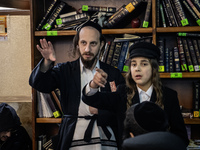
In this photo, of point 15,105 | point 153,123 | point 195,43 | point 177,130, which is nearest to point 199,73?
point 195,43

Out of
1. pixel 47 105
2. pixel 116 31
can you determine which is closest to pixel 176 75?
pixel 116 31

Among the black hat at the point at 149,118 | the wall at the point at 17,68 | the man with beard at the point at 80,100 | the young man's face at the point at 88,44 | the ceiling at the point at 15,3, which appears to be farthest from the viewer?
the wall at the point at 17,68

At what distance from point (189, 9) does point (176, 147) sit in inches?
75.0

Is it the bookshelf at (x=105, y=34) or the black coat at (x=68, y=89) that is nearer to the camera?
the black coat at (x=68, y=89)

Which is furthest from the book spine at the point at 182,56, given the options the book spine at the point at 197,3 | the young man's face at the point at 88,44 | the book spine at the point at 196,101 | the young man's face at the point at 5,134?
the young man's face at the point at 5,134

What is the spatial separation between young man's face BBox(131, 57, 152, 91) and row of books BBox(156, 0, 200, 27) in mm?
978

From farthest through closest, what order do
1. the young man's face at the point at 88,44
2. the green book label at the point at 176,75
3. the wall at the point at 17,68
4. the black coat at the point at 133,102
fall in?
the wall at the point at 17,68
the green book label at the point at 176,75
the young man's face at the point at 88,44
the black coat at the point at 133,102

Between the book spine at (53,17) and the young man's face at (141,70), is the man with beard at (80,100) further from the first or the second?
the book spine at (53,17)

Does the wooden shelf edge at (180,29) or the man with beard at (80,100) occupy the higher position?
the wooden shelf edge at (180,29)

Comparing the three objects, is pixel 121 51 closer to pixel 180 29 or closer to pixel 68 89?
pixel 180 29

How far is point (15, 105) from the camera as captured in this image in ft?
8.87

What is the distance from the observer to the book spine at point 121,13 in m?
2.21

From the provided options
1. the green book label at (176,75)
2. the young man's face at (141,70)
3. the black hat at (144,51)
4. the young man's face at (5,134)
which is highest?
the black hat at (144,51)

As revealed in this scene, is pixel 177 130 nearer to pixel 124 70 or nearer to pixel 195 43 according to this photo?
pixel 124 70
